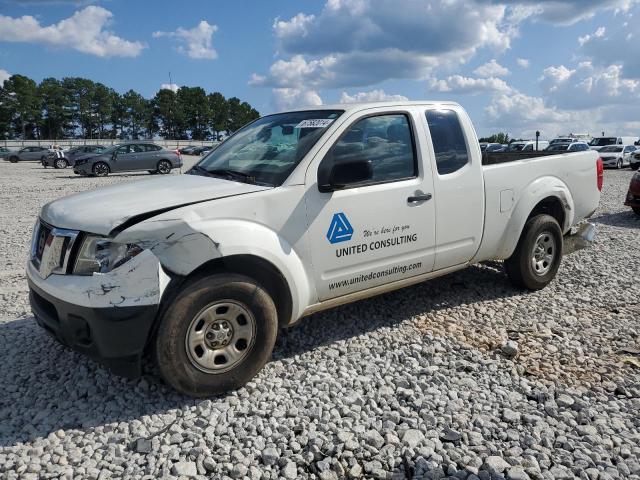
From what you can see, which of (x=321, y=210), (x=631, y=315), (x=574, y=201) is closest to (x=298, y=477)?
(x=321, y=210)

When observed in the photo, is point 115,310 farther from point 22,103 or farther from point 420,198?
point 22,103

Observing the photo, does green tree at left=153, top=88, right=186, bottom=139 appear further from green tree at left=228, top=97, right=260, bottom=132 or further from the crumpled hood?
the crumpled hood

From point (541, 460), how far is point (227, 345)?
1.97m

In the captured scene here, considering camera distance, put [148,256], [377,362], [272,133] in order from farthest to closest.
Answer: [272,133]
[377,362]
[148,256]

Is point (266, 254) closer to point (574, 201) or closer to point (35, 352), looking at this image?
point (35, 352)

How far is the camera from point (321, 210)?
3.63 metres

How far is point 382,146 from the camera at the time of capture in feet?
13.5

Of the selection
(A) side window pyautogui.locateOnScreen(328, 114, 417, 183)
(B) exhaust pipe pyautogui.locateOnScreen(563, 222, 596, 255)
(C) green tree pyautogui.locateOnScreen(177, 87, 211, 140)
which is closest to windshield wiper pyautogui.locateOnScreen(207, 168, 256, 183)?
(A) side window pyautogui.locateOnScreen(328, 114, 417, 183)

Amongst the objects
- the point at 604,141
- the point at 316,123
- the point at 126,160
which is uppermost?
the point at 604,141

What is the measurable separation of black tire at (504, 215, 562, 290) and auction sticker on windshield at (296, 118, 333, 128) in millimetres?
2496

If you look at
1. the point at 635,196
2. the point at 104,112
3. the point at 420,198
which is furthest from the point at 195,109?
the point at 420,198

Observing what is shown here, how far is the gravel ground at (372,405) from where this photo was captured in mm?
2775

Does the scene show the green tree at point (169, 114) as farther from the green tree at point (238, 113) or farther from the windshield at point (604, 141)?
the windshield at point (604, 141)

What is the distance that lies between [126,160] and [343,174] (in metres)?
23.1
